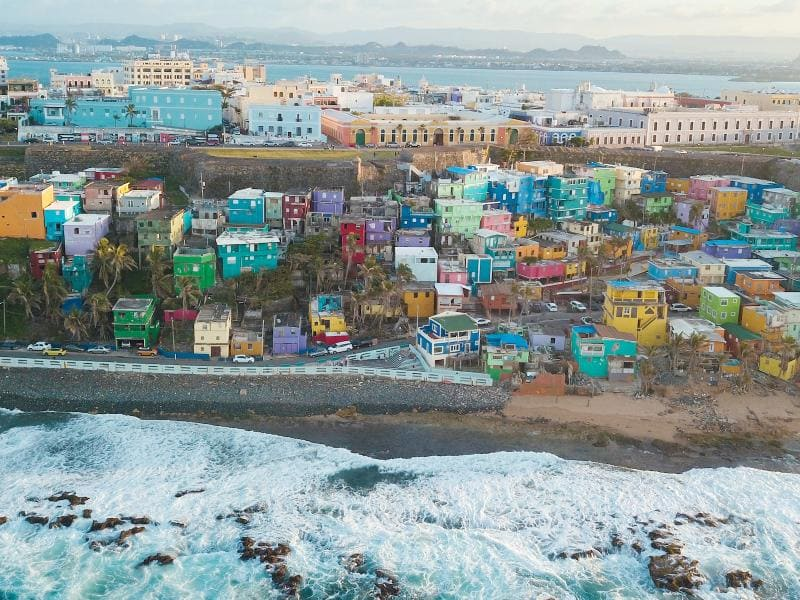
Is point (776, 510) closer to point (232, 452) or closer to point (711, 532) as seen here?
point (711, 532)

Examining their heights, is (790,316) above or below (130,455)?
above

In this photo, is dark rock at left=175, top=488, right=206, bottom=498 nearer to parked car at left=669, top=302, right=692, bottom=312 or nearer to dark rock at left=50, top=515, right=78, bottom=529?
dark rock at left=50, top=515, right=78, bottom=529

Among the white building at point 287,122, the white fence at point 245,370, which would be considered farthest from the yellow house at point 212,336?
the white building at point 287,122

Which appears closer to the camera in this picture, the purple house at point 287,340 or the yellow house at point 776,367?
the yellow house at point 776,367

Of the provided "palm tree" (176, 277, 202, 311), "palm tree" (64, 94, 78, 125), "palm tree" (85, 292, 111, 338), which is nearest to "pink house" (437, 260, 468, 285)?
"palm tree" (176, 277, 202, 311)

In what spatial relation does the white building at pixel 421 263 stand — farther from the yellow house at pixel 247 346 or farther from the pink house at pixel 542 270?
the yellow house at pixel 247 346

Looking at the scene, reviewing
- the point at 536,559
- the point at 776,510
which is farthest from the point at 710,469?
the point at 536,559
